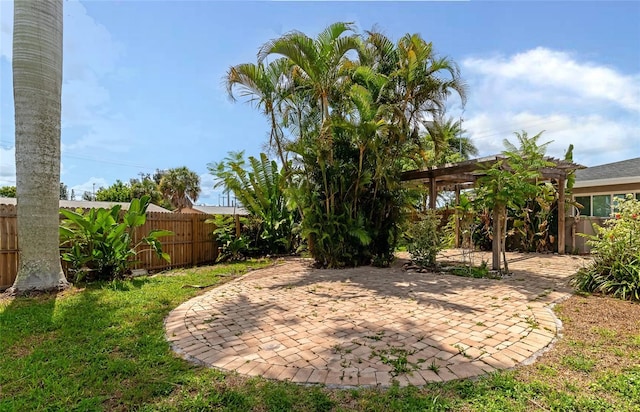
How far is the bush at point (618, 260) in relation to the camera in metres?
5.20

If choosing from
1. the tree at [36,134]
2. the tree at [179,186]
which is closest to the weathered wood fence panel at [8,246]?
the tree at [36,134]

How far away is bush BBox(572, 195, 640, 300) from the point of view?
5.20 meters

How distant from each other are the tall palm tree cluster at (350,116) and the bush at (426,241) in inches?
31.8

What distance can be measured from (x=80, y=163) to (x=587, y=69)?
4788 centimetres

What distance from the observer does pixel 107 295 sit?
5.66m

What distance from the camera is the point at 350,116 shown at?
8.25 meters

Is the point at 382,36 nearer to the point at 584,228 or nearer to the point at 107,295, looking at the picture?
the point at 107,295

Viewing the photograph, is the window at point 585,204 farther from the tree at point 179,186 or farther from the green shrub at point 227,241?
the tree at point 179,186

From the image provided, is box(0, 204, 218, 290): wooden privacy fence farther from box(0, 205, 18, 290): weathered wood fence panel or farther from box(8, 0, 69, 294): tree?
box(8, 0, 69, 294): tree

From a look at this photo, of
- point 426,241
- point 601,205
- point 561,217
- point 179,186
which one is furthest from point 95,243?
point 179,186

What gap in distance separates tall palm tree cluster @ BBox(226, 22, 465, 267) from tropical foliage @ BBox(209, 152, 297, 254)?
249cm

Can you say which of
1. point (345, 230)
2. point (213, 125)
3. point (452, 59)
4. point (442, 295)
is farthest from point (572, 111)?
point (213, 125)

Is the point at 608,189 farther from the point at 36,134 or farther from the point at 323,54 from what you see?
the point at 36,134

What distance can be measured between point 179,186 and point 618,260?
32.7 meters
